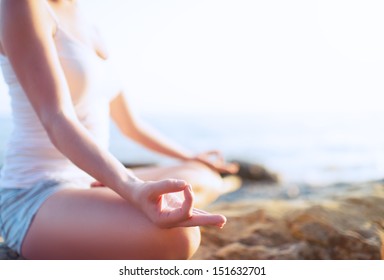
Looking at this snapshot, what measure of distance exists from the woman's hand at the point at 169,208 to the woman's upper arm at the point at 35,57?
0.88 ft

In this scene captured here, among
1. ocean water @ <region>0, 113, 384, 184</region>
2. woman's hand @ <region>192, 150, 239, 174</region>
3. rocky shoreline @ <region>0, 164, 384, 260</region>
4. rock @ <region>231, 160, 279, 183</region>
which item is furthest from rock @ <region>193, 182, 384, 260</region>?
ocean water @ <region>0, 113, 384, 184</region>

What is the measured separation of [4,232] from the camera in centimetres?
123

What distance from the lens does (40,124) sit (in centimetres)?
119

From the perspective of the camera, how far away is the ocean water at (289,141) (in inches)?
285

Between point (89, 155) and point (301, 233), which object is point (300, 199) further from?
point (89, 155)

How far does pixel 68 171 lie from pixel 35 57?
1.06 feet

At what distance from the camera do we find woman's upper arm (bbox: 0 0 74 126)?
40.7 inches

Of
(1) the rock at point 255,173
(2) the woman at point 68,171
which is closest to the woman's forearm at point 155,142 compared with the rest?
(2) the woman at point 68,171

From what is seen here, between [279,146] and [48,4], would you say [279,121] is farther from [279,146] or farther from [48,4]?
[48,4]

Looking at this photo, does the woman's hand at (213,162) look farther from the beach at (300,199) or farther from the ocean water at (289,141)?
the ocean water at (289,141)

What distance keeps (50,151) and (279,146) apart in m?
8.36

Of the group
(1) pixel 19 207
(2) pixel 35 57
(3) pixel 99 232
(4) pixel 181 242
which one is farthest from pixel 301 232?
(2) pixel 35 57

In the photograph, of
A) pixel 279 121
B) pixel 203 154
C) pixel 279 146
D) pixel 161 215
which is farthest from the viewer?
pixel 279 121

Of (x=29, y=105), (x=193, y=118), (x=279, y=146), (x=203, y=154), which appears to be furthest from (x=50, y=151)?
(x=193, y=118)
